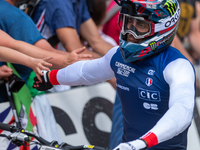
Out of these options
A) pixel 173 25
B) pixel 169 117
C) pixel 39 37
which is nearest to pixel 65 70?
pixel 39 37

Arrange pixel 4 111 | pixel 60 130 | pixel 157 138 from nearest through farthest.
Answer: pixel 157 138 < pixel 4 111 < pixel 60 130

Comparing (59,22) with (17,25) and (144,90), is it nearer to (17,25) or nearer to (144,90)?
(17,25)

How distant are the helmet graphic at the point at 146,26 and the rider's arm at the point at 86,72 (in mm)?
280

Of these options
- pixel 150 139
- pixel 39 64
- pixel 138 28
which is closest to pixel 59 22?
pixel 39 64

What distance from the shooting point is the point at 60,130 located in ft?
A: 11.9

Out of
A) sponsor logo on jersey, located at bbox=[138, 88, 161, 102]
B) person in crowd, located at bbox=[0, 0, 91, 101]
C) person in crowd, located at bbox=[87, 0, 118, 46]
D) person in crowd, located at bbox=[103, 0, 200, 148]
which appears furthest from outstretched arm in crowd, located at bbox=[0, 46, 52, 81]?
person in crowd, located at bbox=[103, 0, 200, 148]

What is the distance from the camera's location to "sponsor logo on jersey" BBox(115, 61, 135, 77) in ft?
8.36

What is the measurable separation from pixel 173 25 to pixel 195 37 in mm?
3020

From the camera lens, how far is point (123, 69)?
8.50 ft

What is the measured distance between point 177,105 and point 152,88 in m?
0.41

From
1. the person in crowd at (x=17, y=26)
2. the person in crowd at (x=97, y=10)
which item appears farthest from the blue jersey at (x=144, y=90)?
the person in crowd at (x=97, y=10)

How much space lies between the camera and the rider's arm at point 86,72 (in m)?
2.74

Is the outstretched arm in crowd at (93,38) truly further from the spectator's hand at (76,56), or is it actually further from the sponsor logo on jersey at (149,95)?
the sponsor logo on jersey at (149,95)

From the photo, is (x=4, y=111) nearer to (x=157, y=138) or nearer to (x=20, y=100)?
(x=20, y=100)
